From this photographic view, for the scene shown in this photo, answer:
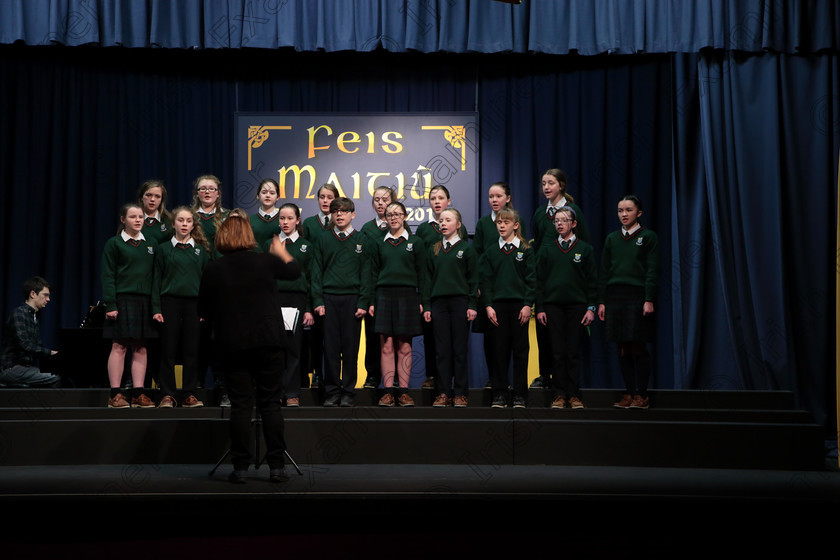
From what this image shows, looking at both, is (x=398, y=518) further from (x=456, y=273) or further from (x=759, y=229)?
(x=759, y=229)

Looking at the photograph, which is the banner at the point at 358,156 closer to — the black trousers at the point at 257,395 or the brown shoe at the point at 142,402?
the brown shoe at the point at 142,402

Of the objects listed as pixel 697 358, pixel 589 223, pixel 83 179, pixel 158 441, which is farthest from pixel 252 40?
pixel 697 358

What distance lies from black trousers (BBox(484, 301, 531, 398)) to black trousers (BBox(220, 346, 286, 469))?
172cm

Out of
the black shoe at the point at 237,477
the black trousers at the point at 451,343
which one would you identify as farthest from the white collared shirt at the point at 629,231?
the black shoe at the point at 237,477

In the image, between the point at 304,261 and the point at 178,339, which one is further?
the point at 304,261

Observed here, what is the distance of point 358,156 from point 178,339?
328 cm

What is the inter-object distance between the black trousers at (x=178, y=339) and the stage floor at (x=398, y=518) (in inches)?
51.1

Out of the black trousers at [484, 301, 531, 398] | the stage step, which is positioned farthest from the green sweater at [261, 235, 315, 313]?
the black trousers at [484, 301, 531, 398]

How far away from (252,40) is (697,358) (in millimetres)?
4656

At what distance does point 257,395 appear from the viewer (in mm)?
4656

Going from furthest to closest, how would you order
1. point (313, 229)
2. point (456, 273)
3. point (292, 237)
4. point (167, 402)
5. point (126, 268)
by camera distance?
point (313, 229) < point (292, 237) < point (456, 273) < point (126, 268) < point (167, 402)

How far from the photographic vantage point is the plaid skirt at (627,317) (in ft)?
19.2

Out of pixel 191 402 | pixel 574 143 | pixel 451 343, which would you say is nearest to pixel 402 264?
pixel 451 343

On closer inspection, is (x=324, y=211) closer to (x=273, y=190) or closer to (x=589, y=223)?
(x=273, y=190)
